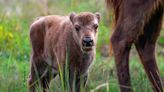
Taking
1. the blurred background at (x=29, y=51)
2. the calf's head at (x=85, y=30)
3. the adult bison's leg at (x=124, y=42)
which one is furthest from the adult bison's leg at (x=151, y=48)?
the calf's head at (x=85, y=30)

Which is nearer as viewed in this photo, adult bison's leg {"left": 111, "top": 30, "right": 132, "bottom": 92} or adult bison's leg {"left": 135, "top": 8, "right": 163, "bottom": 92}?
adult bison's leg {"left": 111, "top": 30, "right": 132, "bottom": 92}

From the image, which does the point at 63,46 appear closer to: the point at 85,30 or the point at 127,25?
the point at 85,30

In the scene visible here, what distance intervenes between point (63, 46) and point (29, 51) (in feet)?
12.4

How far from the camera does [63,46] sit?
7.54 metres

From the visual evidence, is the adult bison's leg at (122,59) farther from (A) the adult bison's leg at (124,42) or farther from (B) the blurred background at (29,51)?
(B) the blurred background at (29,51)

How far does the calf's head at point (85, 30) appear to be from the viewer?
7082 millimetres

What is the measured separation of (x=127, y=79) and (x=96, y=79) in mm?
1431

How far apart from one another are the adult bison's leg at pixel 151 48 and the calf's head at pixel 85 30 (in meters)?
1.15

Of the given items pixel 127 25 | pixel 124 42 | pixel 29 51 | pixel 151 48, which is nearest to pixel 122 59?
pixel 124 42

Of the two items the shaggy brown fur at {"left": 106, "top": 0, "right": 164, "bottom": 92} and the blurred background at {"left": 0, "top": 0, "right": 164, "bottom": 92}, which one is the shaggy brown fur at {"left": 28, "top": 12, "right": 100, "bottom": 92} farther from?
the shaggy brown fur at {"left": 106, "top": 0, "right": 164, "bottom": 92}

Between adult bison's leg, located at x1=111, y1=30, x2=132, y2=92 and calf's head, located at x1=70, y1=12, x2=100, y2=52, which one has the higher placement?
calf's head, located at x1=70, y1=12, x2=100, y2=52

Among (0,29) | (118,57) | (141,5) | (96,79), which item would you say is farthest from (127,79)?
(0,29)

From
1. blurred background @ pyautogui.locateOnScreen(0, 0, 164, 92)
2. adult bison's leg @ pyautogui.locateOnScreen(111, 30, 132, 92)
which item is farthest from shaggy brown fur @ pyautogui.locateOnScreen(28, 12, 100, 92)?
adult bison's leg @ pyautogui.locateOnScreen(111, 30, 132, 92)

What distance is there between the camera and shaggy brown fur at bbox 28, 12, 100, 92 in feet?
23.9
